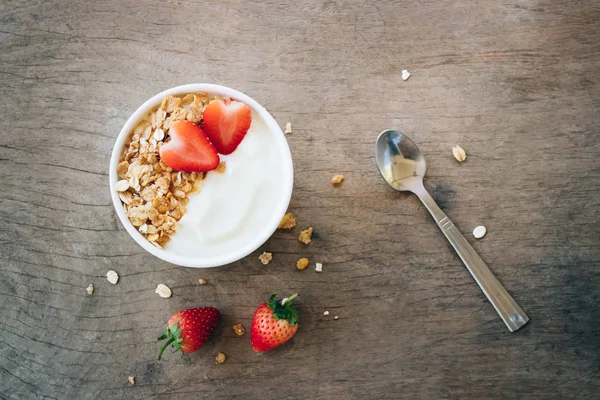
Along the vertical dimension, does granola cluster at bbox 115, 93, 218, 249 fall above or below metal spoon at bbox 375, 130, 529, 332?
above

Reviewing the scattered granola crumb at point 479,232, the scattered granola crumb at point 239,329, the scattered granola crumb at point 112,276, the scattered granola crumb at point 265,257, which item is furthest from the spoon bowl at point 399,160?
the scattered granola crumb at point 112,276

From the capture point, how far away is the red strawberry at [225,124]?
92 cm

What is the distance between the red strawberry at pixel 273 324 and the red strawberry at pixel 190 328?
9 cm

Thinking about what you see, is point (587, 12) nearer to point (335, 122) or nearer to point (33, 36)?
point (335, 122)

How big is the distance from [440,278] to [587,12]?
2.20ft

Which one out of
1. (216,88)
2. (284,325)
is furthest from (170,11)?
(284,325)

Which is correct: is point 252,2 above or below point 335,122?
above

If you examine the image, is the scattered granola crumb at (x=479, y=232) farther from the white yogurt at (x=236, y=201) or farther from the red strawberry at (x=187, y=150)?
the red strawberry at (x=187, y=150)

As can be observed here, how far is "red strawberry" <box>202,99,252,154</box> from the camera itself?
918mm

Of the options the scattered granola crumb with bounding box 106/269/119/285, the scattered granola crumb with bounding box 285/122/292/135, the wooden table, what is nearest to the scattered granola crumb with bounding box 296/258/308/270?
the wooden table

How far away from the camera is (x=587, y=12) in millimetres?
1134

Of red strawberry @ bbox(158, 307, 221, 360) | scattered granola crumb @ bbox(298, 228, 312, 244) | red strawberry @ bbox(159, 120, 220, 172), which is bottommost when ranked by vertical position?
red strawberry @ bbox(158, 307, 221, 360)

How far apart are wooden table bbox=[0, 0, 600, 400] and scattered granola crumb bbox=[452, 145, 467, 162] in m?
0.01

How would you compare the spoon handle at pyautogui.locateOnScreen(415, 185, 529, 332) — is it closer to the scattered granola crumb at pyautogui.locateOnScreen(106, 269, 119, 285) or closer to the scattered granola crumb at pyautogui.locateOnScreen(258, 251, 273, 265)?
the scattered granola crumb at pyautogui.locateOnScreen(258, 251, 273, 265)
